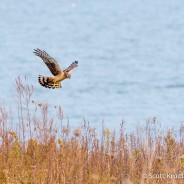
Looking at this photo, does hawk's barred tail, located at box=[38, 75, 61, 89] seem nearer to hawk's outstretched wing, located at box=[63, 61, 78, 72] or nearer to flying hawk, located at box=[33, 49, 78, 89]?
flying hawk, located at box=[33, 49, 78, 89]

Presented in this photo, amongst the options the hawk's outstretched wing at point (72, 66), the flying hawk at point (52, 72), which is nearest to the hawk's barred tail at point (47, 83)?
the flying hawk at point (52, 72)

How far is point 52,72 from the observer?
10414 millimetres

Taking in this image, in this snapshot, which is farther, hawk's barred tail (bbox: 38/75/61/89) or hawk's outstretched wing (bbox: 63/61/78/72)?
hawk's outstretched wing (bbox: 63/61/78/72)

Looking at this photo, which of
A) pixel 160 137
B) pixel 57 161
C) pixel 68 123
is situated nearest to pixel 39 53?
pixel 68 123

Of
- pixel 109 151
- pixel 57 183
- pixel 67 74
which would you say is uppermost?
pixel 67 74

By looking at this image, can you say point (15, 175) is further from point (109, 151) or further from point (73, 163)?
point (109, 151)

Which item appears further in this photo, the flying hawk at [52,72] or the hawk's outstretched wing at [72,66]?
the hawk's outstretched wing at [72,66]

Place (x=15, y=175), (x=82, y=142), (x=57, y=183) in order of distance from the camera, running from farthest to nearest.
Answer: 1. (x=82, y=142)
2. (x=15, y=175)
3. (x=57, y=183)

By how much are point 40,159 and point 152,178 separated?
8.99 feet

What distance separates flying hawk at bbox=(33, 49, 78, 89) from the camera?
10211 mm

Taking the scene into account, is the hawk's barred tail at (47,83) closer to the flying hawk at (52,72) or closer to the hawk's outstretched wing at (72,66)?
the flying hawk at (52,72)

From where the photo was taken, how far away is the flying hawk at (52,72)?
10211 millimetres

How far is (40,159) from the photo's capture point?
10898mm

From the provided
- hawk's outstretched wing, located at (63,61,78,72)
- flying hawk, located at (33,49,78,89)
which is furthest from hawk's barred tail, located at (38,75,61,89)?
hawk's outstretched wing, located at (63,61,78,72)
